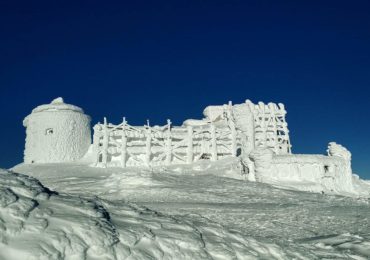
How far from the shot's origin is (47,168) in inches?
1300

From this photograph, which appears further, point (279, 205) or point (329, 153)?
point (329, 153)

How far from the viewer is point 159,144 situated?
3669 cm

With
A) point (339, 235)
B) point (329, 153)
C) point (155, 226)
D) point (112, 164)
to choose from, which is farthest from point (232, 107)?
point (155, 226)

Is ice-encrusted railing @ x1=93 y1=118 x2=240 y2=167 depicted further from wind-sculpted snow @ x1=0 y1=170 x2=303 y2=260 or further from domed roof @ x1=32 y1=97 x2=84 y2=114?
wind-sculpted snow @ x1=0 y1=170 x2=303 y2=260

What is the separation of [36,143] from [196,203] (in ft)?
88.8

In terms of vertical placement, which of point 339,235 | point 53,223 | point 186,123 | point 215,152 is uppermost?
point 186,123

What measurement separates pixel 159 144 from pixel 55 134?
33.9ft

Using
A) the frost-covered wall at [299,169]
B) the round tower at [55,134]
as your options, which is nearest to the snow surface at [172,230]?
the frost-covered wall at [299,169]

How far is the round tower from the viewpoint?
3703 centimetres

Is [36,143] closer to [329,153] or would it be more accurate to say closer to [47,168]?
[47,168]

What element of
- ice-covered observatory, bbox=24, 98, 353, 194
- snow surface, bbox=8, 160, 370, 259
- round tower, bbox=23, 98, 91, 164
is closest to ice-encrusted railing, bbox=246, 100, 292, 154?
ice-covered observatory, bbox=24, 98, 353, 194

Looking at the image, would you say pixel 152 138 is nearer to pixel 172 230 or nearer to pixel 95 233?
pixel 172 230

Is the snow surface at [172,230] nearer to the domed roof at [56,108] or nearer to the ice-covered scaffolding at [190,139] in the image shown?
the ice-covered scaffolding at [190,139]

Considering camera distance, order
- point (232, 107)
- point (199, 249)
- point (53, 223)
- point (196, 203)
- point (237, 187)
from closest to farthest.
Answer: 1. point (53, 223)
2. point (199, 249)
3. point (196, 203)
4. point (237, 187)
5. point (232, 107)
